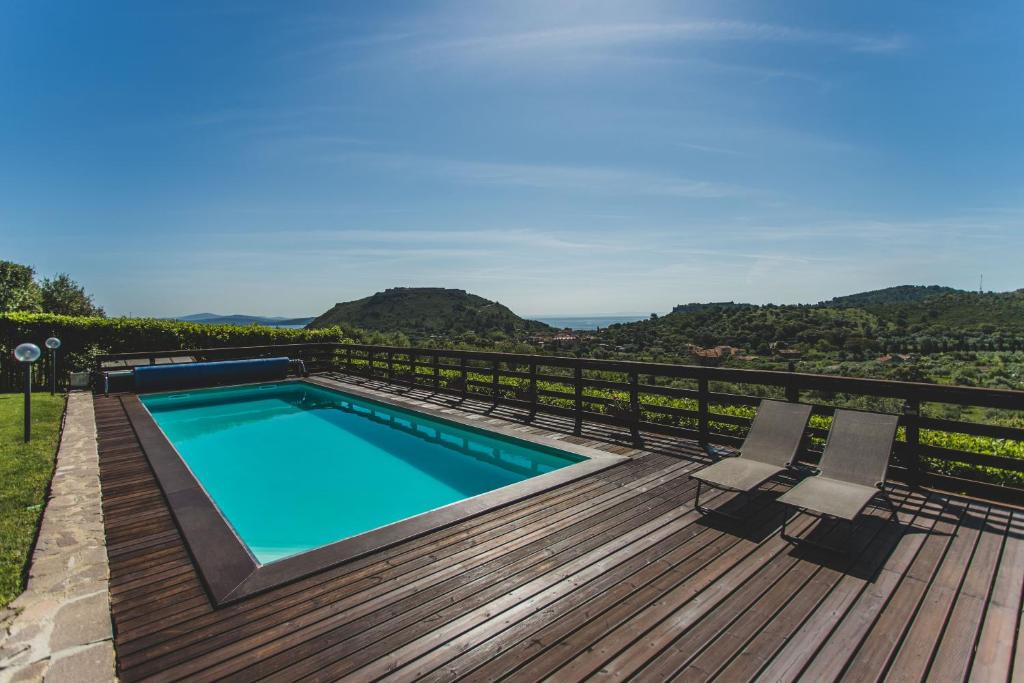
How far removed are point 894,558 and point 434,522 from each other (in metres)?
3.06

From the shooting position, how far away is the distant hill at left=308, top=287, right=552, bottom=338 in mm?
43094

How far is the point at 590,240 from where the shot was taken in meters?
23.2

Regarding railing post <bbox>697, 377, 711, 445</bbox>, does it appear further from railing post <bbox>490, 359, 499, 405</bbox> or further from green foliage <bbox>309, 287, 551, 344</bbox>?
green foliage <bbox>309, 287, 551, 344</bbox>

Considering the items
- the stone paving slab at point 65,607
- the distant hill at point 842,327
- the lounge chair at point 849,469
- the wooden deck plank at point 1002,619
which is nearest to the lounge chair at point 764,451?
the lounge chair at point 849,469

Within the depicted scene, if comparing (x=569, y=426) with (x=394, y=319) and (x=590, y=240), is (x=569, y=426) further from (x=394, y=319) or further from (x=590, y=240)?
(x=394, y=319)

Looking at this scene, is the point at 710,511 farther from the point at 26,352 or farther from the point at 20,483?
the point at 26,352

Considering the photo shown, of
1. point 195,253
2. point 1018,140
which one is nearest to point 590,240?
point 1018,140

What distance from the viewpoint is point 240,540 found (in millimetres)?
3330

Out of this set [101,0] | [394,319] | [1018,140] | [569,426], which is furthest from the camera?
[394,319]

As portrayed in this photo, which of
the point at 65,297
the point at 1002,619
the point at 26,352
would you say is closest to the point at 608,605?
the point at 1002,619

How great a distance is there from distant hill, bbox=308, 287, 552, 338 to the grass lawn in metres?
33.2

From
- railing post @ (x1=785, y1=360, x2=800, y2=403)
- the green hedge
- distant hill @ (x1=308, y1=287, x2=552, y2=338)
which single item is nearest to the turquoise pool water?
railing post @ (x1=785, y1=360, x2=800, y2=403)

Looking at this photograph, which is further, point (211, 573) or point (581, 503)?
point (581, 503)

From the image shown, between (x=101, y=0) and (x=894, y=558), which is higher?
(x=101, y=0)
